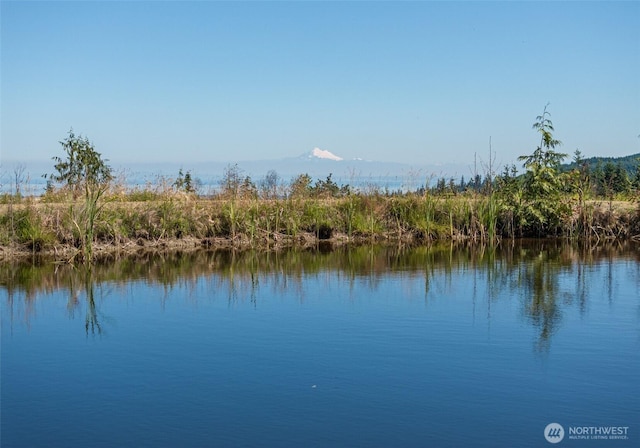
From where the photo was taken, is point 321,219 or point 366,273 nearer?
point 366,273

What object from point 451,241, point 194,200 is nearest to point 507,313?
point 451,241

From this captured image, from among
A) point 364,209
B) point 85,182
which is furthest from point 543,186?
point 85,182

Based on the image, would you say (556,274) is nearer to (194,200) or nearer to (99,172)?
(194,200)

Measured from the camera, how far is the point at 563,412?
7012mm

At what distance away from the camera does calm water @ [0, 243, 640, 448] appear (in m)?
6.82

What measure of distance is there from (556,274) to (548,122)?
28.3ft

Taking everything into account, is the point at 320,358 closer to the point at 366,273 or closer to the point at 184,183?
the point at 366,273

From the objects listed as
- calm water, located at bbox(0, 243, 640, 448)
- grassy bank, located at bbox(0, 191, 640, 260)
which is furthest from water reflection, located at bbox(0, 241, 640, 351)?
grassy bank, located at bbox(0, 191, 640, 260)

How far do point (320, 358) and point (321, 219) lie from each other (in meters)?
14.6

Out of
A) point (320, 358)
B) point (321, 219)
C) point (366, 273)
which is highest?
point (321, 219)

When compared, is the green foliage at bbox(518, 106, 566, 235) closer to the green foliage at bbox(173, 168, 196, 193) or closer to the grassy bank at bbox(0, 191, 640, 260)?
the grassy bank at bbox(0, 191, 640, 260)

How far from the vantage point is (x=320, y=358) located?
29.3ft

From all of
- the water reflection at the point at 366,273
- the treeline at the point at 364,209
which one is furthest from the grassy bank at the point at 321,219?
the water reflection at the point at 366,273

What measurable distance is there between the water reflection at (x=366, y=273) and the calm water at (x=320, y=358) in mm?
95
